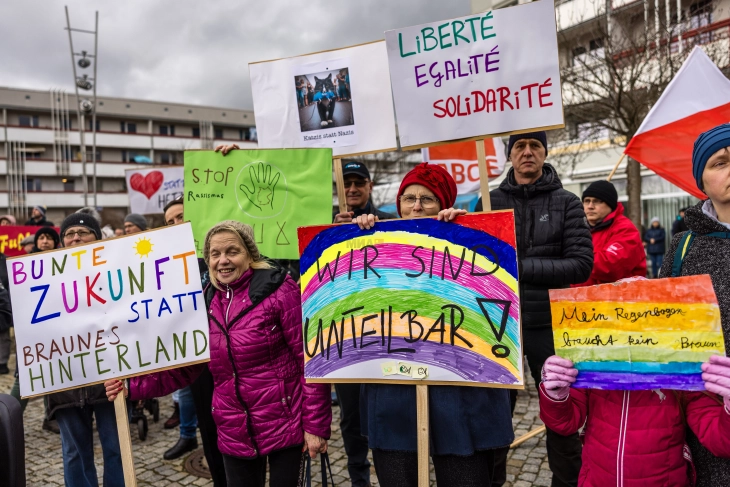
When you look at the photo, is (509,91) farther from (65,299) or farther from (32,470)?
(32,470)

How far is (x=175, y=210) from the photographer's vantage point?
171 inches

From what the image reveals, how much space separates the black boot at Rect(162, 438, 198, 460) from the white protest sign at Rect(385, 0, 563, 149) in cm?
330

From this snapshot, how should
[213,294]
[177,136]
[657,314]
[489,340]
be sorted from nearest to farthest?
1. [657,314]
2. [489,340]
3. [213,294]
4. [177,136]

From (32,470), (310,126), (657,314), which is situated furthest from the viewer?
(32,470)

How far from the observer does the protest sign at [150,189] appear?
9039 mm

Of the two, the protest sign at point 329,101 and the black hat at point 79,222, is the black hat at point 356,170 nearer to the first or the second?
the protest sign at point 329,101

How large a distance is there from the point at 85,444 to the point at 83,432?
0.08m

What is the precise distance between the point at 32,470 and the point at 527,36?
5151 mm

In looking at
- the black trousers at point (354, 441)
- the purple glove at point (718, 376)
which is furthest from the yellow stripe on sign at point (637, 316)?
the black trousers at point (354, 441)

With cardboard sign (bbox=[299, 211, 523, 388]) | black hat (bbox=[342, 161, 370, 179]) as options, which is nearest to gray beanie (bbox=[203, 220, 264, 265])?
cardboard sign (bbox=[299, 211, 523, 388])

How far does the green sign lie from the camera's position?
3.65 m

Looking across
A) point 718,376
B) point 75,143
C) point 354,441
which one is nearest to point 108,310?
point 354,441

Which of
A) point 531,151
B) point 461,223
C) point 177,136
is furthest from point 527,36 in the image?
point 177,136

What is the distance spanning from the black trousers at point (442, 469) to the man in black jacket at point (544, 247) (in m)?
0.95
